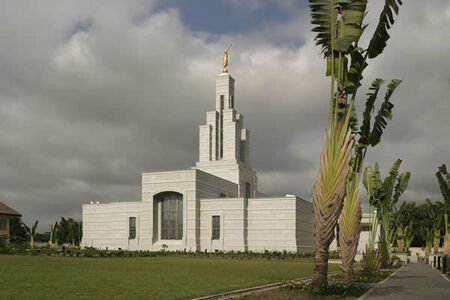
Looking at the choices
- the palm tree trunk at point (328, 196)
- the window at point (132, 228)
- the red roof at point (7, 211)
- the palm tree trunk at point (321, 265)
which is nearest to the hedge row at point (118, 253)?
the window at point (132, 228)

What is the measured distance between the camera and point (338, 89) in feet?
47.3

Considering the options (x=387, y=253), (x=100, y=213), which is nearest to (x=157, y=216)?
(x=100, y=213)

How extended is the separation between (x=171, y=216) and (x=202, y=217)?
155 inches

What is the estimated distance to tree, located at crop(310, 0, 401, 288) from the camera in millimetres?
13008

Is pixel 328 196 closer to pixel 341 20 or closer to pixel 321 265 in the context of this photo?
pixel 321 265

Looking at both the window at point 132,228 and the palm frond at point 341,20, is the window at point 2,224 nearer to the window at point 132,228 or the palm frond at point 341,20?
the window at point 132,228

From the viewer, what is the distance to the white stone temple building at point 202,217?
5400cm

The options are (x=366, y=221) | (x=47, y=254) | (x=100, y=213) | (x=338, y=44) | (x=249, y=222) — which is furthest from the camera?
(x=366, y=221)

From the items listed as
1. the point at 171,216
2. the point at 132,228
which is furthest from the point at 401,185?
the point at 132,228

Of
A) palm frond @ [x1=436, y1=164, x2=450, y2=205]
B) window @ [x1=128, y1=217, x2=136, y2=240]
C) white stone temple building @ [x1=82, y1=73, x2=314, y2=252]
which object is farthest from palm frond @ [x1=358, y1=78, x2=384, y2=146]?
window @ [x1=128, y1=217, x2=136, y2=240]

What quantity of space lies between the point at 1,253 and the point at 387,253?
109 ft

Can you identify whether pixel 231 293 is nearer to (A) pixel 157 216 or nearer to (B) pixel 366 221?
(A) pixel 157 216

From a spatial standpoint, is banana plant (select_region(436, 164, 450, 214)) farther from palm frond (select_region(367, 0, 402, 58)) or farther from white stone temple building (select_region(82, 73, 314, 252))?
white stone temple building (select_region(82, 73, 314, 252))

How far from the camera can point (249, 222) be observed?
181ft
